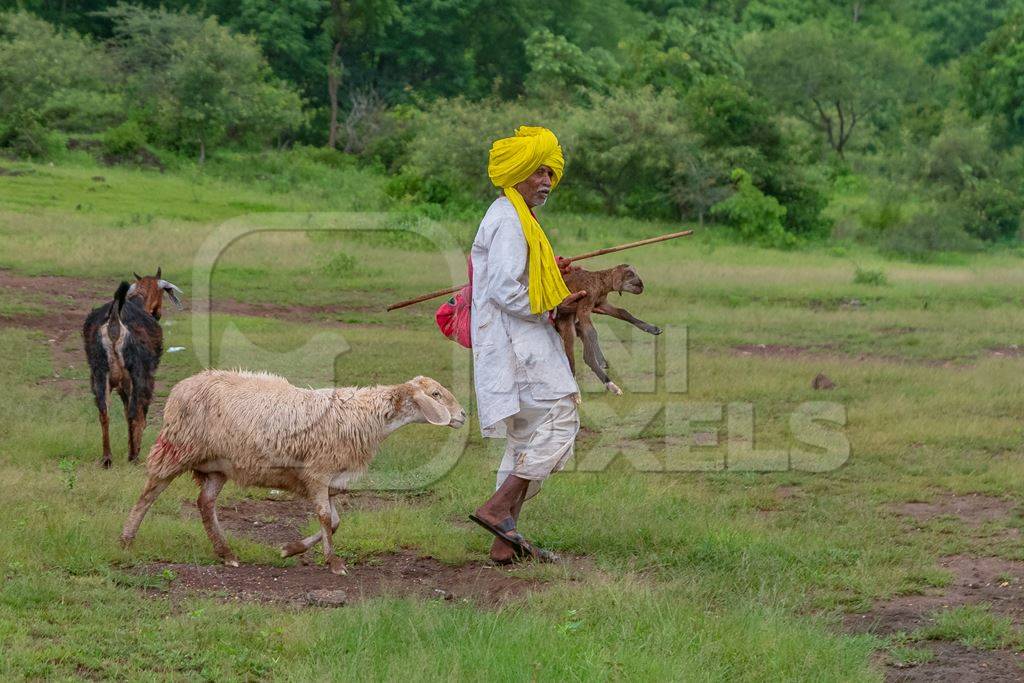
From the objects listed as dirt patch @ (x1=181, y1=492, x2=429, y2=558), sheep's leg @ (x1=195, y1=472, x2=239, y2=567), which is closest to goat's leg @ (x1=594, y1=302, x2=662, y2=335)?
dirt patch @ (x1=181, y1=492, x2=429, y2=558)

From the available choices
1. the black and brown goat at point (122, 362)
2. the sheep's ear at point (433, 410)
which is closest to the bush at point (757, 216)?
the black and brown goat at point (122, 362)

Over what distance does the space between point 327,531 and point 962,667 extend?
2929 millimetres

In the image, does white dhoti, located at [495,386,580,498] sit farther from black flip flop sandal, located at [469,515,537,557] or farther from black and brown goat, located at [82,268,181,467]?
black and brown goat, located at [82,268,181,467]

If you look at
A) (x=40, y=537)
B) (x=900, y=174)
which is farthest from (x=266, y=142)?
(x=40, y=537)

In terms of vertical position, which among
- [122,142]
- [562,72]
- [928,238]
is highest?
[562,72]

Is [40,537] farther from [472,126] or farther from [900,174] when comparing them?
[900,174]

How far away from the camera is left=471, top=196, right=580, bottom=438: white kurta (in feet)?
20.2

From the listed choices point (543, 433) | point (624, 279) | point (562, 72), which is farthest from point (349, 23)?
point (543, 433)

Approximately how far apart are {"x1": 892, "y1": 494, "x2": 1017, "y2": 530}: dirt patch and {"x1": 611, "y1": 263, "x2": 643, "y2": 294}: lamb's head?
2.25 metres

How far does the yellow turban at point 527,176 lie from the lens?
6.14 m

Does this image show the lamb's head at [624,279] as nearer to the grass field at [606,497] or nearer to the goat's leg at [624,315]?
the goat's leg at [624,315]

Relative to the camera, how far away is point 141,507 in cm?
624

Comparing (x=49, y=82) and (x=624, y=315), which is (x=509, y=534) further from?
(x=49, y=82)

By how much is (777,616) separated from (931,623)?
35.6 inches
